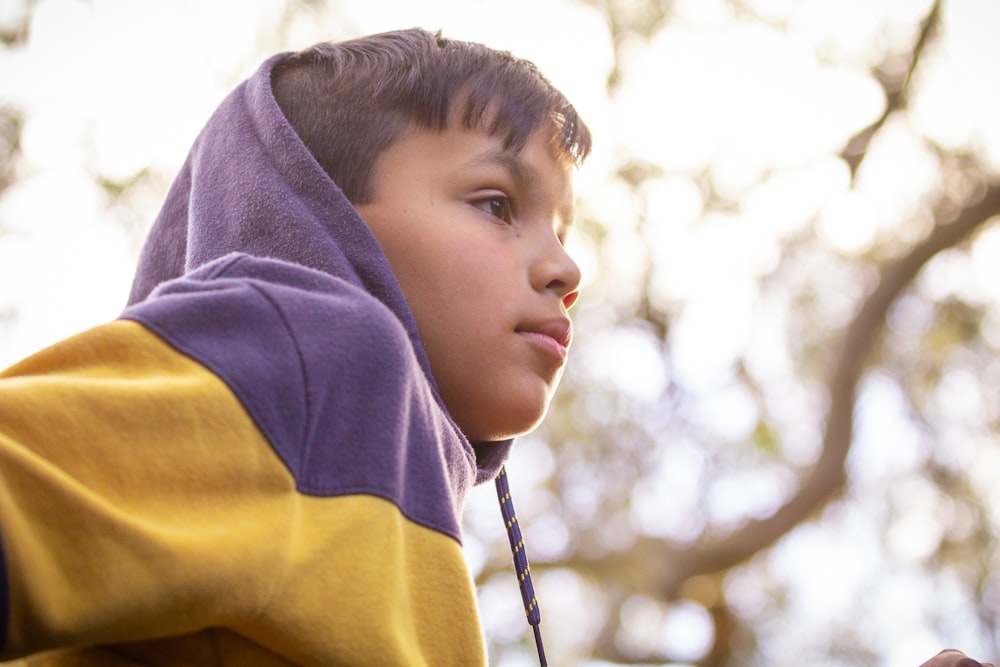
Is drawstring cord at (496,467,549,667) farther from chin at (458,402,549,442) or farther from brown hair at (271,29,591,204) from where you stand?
brown hair at (271,29,591,204)

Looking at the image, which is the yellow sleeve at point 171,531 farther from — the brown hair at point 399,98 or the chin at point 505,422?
the brown hair at point 399,98

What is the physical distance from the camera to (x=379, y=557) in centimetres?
86

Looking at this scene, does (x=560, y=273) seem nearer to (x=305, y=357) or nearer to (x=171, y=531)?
(x=305, y=357)

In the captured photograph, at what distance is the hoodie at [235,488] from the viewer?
0.65 m

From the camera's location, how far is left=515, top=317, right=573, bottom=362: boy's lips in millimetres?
1241

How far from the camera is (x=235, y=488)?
77 cm

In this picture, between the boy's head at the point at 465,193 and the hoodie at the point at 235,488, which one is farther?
the boy's head at the point at 465,193

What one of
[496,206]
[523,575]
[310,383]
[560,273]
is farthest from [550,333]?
[310,383]

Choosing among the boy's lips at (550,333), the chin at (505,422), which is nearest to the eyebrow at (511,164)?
the boy's lips at (550,333)

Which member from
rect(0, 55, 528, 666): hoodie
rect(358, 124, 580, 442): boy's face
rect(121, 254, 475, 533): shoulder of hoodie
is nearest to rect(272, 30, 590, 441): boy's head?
rect(358, 124, 580, 442): boy's face

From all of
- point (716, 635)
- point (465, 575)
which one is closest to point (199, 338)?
point (465, 575)

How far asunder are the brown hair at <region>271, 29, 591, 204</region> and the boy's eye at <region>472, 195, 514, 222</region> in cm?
8

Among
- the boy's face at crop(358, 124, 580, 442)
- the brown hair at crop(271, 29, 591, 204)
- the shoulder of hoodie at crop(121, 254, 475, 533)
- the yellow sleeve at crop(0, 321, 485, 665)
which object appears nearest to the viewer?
the yellow sleeve at crop(0, 321, 485, 665)

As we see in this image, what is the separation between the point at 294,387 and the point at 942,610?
6468 mm
